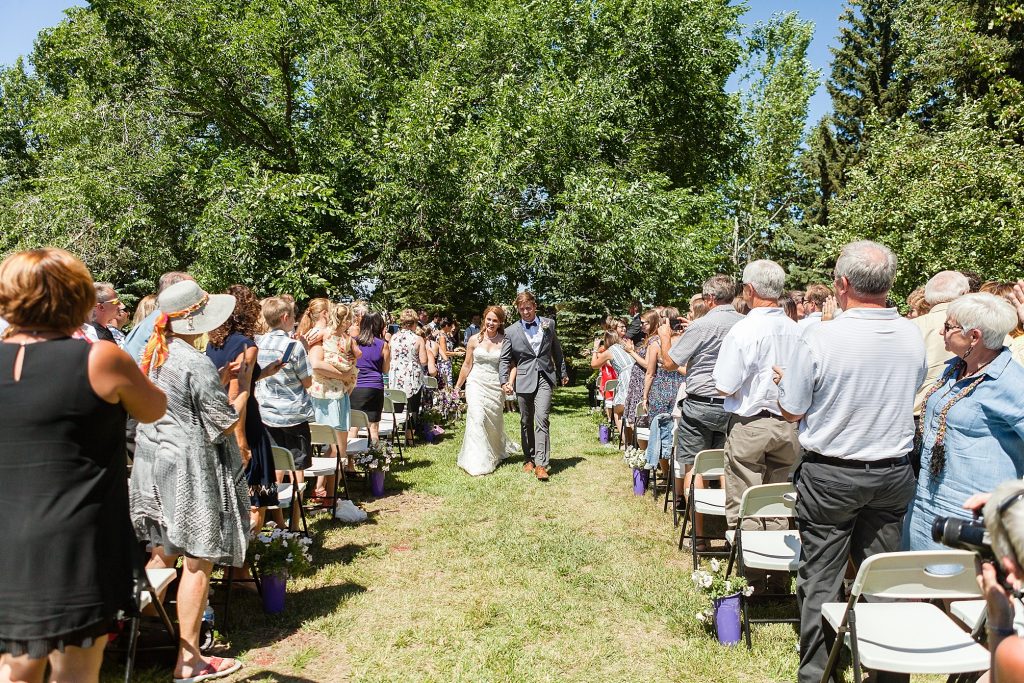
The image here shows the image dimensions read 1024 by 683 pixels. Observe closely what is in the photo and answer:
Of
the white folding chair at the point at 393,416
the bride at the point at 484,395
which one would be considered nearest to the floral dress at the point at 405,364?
the white folding chair at the point at 393,416

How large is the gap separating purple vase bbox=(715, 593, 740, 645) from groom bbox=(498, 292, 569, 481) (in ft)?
14.9

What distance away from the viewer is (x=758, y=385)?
15.8 ft

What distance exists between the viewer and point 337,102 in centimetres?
1672

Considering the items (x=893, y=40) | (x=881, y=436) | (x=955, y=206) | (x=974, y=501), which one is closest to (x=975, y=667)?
(x=881, y=436)

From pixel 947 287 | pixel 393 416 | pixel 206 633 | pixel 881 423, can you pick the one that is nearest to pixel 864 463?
pixel 881 423

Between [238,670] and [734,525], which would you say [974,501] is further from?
[238,670]

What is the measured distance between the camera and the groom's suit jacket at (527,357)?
29.1ft

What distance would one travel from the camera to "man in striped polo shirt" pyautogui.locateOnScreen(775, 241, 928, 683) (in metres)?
3.37

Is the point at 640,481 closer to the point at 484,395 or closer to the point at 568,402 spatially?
the point at 484,395

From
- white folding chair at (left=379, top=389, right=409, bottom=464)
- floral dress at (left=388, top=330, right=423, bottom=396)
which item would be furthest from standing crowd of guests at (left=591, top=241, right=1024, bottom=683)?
floral dress at (left=388, top=330, right=423, bottom=396)

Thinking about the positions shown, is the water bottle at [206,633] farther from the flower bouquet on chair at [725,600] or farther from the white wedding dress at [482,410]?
the white wedding dress at [482,410]

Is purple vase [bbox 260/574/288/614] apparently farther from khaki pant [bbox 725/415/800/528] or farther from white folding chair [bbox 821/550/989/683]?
white folding chair [bbox 821/550/989/683]

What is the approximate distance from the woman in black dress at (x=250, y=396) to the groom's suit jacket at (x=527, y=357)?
13.6 ft

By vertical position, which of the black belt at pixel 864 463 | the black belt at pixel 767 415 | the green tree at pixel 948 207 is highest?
the green tree at pixel 948 207
